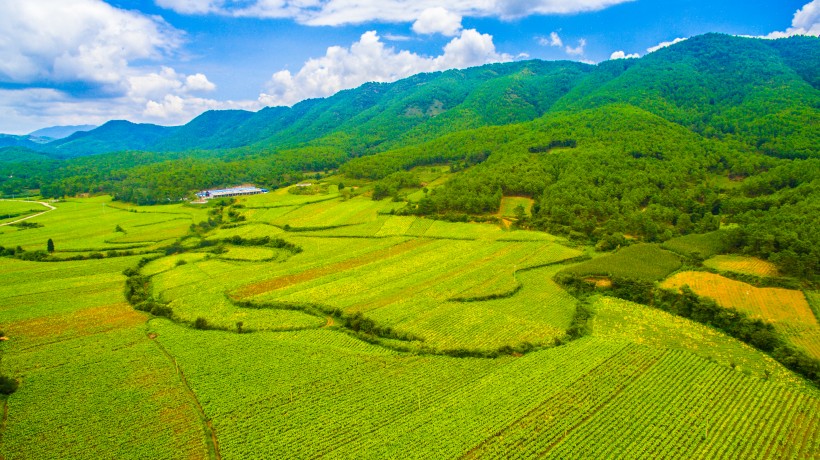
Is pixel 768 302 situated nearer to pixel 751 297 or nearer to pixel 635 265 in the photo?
pixel 751 297

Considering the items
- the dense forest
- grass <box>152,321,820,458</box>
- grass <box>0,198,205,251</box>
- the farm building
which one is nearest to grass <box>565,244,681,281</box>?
the dense forest

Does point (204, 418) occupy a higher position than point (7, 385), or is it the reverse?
point (7, 385)

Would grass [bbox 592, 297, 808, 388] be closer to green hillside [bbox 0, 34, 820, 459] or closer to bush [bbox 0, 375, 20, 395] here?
green hillside [bbox 0, 34, 820, 459]

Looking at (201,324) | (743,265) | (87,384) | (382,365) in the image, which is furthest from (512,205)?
(87,384)

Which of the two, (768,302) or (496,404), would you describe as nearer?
(496,404)

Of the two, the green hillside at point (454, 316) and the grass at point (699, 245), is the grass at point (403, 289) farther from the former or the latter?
the grass at point (699, 245)

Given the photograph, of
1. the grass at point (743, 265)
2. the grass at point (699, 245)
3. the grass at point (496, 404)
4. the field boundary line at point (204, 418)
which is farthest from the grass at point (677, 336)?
the field boundary line at point (204, 418)

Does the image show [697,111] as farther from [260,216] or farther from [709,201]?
[260,216]

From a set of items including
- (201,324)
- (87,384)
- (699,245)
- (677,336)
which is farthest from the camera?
(699,245)
